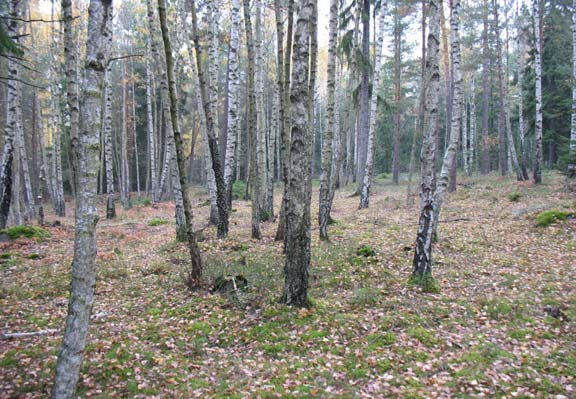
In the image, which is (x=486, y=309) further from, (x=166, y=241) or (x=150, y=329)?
(x=166, y=241)

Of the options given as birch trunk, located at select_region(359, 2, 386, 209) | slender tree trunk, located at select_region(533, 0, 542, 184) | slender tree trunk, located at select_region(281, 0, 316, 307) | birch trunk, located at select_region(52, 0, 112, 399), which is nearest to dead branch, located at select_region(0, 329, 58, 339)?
birch trunk, located at select_region(52, 0, 112, 399)

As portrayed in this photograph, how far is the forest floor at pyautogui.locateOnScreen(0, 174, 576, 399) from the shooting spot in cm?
479

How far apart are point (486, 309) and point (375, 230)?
6.04 metres

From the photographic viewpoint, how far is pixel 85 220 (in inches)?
161

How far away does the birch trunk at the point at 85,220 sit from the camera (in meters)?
4.05

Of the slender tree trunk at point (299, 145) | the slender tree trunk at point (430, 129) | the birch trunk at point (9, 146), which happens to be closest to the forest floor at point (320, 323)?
the slender tree trunk at point (299, 145)

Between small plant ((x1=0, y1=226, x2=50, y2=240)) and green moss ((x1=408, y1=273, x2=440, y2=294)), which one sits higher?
small plant ((x1=0, y1=226, x2=50, y2=240))

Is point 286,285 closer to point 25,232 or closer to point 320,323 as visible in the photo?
point 320,323

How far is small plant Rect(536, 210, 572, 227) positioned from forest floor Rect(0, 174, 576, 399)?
0.94 ft

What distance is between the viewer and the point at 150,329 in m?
6.23

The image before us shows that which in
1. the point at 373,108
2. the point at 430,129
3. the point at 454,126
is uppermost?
the point at 373,108

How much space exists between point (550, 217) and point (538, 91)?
Result: 837 centimetres

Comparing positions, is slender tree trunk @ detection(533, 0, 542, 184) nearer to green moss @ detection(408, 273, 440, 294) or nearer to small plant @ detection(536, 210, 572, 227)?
small plant @ detection(536, 210, 572, 227)

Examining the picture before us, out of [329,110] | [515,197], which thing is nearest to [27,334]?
[329,110]
